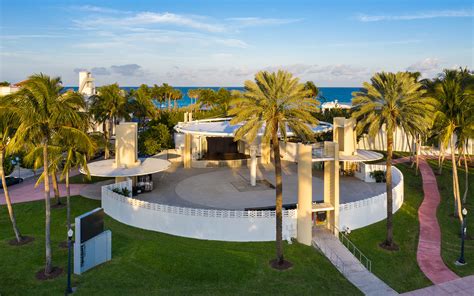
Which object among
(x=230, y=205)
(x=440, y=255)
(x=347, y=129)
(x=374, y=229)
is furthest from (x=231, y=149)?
(x=440, y=255)

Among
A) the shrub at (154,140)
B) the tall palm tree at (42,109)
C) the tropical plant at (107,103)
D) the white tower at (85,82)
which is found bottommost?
the shrub at (154,140)

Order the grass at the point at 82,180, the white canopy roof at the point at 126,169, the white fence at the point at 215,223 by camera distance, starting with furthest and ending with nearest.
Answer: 1. the grass at the point at 82,180
2. the white canopy roof at the point at 126,169
3. the white fence at the point at 215,223

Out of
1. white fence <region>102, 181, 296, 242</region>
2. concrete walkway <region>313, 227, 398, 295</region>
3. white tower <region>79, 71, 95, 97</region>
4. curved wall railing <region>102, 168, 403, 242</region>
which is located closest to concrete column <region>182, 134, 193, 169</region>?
curved wall railing <region>102, 168, 403, 242</region>

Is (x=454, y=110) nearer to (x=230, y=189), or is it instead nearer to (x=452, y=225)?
(x=452, y=225)

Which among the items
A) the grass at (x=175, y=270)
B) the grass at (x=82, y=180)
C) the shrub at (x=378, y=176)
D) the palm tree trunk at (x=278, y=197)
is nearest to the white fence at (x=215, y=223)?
the grass at (x=175, y=270)

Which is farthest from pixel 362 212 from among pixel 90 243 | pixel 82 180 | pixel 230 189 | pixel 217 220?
pixel 82 180

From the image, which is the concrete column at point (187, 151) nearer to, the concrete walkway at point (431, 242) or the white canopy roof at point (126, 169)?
the white canopy roof at point (126, 169)
